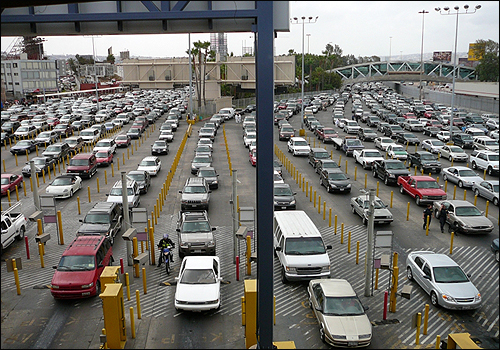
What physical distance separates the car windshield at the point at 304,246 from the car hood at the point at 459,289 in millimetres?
3758

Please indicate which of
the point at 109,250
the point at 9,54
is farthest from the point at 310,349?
the point at 9,54

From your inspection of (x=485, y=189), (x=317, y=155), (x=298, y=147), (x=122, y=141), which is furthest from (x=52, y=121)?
(x=485, y=189)

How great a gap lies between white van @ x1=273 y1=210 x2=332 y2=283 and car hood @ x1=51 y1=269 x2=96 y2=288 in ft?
19.7

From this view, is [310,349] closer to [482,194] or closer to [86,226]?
[86,226]

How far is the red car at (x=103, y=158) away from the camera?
34.3 metres

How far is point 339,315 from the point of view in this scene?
12.0 meters

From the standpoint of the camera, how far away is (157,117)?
220ft

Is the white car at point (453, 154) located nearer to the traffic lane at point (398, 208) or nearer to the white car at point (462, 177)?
the white car at point (462, 177)

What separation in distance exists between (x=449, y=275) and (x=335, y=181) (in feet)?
41.7

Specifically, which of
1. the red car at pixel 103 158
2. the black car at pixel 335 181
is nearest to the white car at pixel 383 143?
the black car at pixel 335 181

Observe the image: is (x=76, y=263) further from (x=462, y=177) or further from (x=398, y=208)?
(x=462, y=177)

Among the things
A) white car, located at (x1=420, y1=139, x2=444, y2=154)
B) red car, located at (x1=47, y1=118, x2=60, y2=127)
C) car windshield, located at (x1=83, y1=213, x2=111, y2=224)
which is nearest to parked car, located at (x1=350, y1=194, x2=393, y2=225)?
car windshield, located at (x1=83, y1=213, x2=111, y2=224)

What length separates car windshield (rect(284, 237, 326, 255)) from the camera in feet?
50.7

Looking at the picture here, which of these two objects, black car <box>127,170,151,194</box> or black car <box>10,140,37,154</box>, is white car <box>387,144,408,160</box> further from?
black car <box>10,140,37,154</box>
